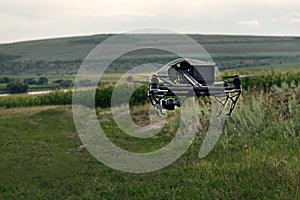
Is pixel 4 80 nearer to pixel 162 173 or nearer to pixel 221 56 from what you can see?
pixel 221 56

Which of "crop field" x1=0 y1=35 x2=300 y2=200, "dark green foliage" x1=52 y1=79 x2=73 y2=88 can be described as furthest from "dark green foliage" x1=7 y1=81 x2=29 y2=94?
"crop field" x1=0 y1=35 x2=300 y2=200

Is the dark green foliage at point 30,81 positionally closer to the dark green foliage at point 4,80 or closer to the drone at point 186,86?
the dark green foliage at point 4,80

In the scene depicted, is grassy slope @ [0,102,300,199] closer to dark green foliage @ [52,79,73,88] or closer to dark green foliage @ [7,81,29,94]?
dark green foliage @ [52,79,73,88]

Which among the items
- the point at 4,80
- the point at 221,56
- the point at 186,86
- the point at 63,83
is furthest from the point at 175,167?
the point at 186,86

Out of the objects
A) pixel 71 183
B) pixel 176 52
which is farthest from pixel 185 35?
pixel 71 183

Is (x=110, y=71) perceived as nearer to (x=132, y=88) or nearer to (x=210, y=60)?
(x=132, y=88)

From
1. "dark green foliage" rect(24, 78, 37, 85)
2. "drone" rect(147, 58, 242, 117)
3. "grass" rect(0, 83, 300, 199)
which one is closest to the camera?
"drone" rect(147, 58, 242, 117)

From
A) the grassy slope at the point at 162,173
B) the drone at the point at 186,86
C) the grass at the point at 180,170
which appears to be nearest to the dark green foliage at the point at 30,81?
the drone at the point at 186,86
